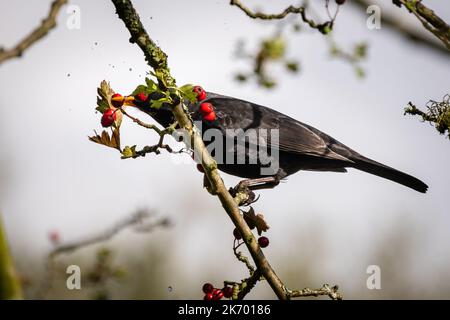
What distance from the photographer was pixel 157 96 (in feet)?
18.5

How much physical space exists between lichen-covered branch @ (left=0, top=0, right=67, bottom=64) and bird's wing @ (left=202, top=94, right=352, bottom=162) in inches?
148

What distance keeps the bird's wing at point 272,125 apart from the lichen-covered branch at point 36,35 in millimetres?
3761

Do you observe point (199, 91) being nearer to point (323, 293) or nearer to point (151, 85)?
point (151, 85)

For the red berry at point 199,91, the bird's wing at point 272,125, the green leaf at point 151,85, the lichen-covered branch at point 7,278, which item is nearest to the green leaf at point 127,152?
the green leaf at point 151,85

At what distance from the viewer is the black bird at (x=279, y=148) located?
5762 millimetres

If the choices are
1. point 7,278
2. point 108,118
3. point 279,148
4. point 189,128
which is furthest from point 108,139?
point 279,148

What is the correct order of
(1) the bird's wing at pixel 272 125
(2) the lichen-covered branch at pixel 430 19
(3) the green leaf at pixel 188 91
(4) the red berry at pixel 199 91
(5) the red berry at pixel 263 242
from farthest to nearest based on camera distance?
1. (1) the bird's wing at pixel 272 125
2. (5) the red berry at pixel 263 242
3. (4) the red berry at pixel 199 91
4. (3) the green leaf at pixel 188 91
5. (2) the lichen-covered branch at pixel 430 19

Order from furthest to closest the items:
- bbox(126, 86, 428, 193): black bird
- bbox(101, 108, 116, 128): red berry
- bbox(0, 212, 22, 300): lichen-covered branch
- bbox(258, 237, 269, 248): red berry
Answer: bbox(126, 86, 428, 193): black bird, bbox(258, 237, 269, 248): red berry, bbox(101, 108, 116, 128): red berry, bbox(0, 212, 22, 300): lichen-covered branch

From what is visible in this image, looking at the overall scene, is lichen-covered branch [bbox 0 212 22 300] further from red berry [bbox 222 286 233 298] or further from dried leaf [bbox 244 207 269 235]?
dried leaf [bbox 244 207 269 235]

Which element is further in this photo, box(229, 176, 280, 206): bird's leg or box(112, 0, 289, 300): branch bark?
box(229, 176, 280, 206): bird's leg

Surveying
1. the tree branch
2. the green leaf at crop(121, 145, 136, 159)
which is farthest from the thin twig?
the tree branch

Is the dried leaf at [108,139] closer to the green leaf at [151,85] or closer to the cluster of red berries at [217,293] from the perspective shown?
the green leaf at [151,85]

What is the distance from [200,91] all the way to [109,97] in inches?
23.0

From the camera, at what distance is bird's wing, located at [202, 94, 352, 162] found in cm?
596
